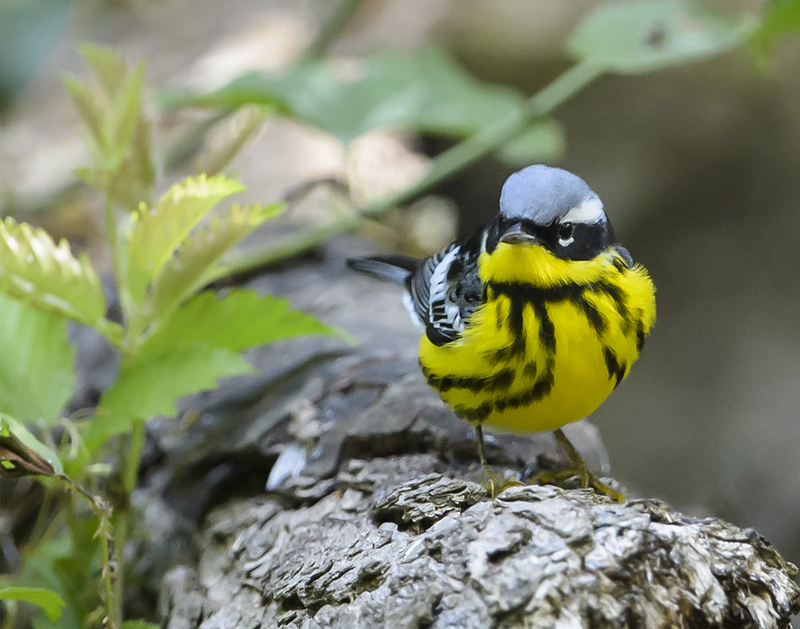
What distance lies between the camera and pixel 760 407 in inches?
174

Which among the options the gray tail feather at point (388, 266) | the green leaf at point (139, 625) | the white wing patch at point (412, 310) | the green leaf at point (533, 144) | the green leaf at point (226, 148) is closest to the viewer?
the green leaf at point (139, 625)

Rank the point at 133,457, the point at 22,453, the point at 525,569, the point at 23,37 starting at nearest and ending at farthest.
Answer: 1. the point at 525,569
2. the point at 22,453
3. the point at 133,457
4. the point at 23,37

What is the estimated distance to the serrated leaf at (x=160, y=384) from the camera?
1.83 meters

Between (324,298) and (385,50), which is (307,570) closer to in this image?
(324,298)

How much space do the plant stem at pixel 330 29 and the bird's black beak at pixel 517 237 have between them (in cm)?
284

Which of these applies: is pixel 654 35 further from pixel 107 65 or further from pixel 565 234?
pixel 107 65

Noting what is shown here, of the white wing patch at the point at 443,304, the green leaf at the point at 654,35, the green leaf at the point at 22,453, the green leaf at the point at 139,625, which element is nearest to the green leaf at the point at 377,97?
the green leaf at the point at 654,35

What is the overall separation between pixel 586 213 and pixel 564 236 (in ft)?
0.36

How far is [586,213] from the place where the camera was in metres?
2.00

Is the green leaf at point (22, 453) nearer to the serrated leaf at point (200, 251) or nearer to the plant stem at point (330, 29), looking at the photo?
the serrated leaf at point (200, 251)

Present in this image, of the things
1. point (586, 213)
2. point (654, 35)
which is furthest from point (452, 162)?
point (586, 213)

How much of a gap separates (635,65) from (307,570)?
7.75ft

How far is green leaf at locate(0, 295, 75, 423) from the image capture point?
1930mm

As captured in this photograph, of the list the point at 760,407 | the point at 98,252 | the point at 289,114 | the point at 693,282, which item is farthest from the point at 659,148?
the point at 98,252
